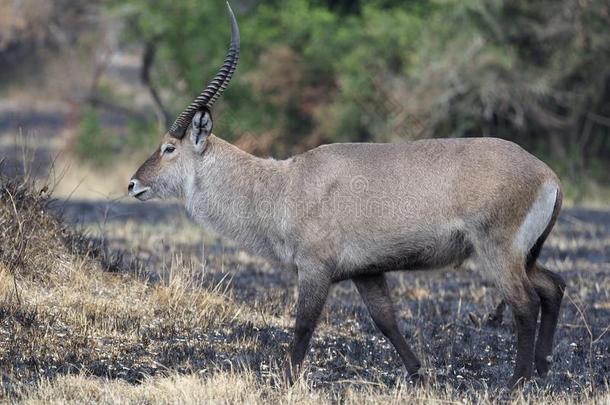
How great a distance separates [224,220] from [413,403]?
86.0 inches

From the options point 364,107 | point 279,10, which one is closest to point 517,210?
point 364,107

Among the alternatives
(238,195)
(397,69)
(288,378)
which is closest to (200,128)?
(238,195)

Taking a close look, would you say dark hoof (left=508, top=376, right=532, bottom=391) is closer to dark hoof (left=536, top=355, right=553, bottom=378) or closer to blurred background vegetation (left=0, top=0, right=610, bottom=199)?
dark hoof (left=536, top=355, right=553, bottom=378)

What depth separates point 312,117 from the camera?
930 inches

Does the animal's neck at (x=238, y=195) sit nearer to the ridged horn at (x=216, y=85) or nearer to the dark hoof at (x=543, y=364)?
the ridged horn at (x=216, y=85)

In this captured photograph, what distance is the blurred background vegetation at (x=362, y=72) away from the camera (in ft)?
63.8

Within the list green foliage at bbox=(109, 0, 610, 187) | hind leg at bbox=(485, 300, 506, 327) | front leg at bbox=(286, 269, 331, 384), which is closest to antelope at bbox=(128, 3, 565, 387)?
front leg at bbox=(286, 269, 331, 384)

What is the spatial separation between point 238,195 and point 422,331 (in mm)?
1929

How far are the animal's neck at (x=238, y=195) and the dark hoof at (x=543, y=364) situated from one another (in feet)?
6.29

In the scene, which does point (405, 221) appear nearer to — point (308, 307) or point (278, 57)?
point (308, 307)

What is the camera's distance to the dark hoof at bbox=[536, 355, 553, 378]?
7255 millimetres

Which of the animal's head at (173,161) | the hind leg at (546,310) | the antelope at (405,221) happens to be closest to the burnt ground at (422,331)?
the hind leg at (546,310)

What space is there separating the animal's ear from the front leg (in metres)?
1.34

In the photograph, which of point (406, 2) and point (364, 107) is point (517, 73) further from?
point (406, 2)
